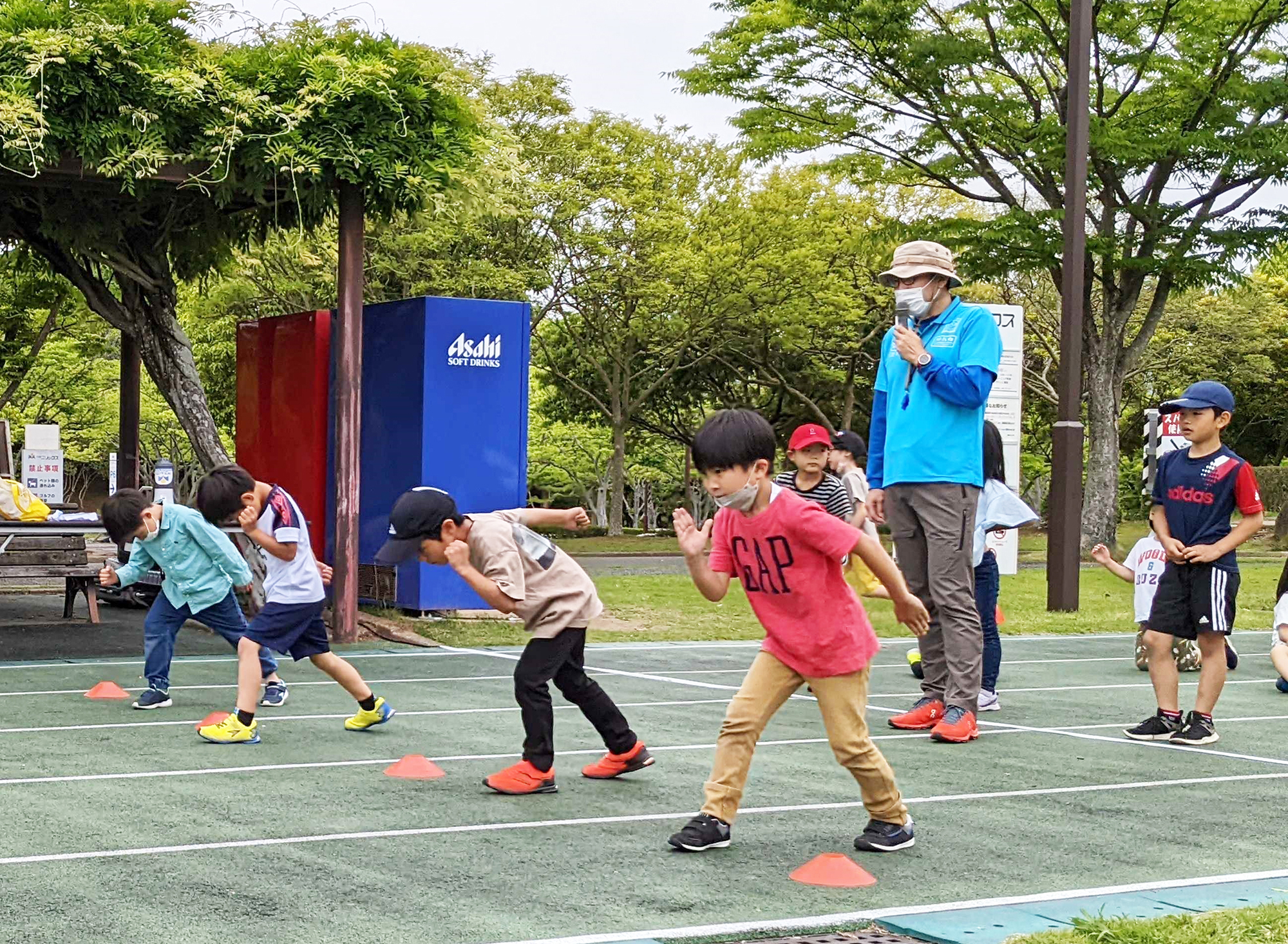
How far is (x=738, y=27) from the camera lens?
81.0ft

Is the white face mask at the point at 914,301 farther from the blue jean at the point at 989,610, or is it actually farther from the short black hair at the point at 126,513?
the short black hair at the point at 126,513

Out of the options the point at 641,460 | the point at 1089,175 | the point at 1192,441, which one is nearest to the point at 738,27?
the point at 1089,175

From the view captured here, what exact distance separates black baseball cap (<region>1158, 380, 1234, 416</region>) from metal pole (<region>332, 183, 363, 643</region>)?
280 inches

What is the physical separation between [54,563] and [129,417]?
379 centimetres

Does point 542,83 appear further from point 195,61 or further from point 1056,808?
point 1056,808

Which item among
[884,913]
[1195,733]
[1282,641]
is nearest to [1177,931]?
[884,913]

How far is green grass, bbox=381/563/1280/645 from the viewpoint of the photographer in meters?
13.7

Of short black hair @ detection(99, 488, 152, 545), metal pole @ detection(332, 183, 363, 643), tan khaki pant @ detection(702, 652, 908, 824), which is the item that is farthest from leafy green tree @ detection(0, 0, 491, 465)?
tan khaki pant @ detection(702, 652, 908, 824)

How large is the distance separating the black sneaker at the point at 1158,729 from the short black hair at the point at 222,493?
4606 mm

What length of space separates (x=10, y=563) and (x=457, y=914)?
10.9 meters

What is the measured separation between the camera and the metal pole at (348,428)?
13.0m

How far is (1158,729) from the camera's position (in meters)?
8.21

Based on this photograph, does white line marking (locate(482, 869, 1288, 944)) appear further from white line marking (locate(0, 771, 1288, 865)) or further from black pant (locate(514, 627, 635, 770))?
black pant (locate(514, 627, 635, 770))

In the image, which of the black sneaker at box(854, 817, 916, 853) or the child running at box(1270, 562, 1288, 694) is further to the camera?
the child running at box(1270, 562, 1288, 694)
